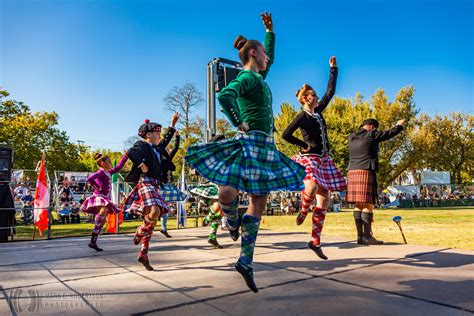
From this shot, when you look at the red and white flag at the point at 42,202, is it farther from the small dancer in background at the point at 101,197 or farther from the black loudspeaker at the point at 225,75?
the black loudspeaker at the point at 225,75

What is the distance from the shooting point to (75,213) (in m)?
16.1

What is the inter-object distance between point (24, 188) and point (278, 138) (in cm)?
2458

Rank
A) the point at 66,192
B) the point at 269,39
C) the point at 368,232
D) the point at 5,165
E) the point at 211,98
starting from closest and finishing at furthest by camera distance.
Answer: the point at 269,39 < the point at 368,232 < the point at 5,165 < the point at 211,98 < the point at 66,192

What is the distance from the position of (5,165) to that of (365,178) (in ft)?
28.8

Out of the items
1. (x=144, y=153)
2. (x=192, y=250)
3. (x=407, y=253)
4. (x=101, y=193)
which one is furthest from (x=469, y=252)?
(x=101, y=193)

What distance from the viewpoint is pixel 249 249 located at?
287 centimetres

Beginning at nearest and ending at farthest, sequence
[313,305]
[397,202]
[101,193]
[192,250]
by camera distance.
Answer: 1. [313,305]
2. [192,250]
3. [101,193]
4. [397,202]

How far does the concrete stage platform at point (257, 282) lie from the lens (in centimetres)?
250

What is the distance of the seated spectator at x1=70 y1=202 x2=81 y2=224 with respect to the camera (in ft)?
52.5

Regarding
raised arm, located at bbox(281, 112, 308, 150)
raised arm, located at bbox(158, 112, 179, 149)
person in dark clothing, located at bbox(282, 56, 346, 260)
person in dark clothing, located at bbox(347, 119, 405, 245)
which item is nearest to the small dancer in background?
raised arm, located at bbox(158, 112, 179, 149)

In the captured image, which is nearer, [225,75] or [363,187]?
[363,187]

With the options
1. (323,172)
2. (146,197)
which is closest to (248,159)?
(323,172)

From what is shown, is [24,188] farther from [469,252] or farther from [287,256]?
[469,252]

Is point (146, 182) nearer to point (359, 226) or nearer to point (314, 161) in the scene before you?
point (314, 161)
